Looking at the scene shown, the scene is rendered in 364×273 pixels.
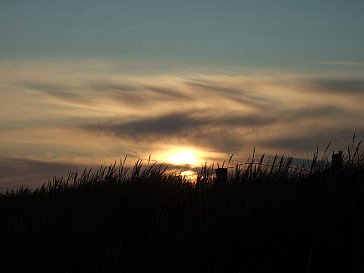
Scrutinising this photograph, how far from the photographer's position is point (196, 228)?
8789mm

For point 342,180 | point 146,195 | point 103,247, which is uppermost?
point 342,180

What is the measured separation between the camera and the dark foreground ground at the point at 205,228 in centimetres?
748

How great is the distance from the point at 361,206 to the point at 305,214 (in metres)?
0.92

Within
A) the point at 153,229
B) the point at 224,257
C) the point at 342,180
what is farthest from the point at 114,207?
the point at 342,180

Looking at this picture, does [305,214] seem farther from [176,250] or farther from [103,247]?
[103,247]

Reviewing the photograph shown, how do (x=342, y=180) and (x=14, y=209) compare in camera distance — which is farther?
(x=14, y=209)

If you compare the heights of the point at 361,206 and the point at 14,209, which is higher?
the point at 361,206

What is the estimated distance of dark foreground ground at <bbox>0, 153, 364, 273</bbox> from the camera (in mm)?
7484

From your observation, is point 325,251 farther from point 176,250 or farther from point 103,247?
point 103,247

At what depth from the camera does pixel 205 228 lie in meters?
8.64

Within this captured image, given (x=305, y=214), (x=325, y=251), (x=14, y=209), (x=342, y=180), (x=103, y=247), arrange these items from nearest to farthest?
(x=325, y=251), (x=305, y=214), (x=103, y=247), (x=342, y=180), (x=14, y=209)

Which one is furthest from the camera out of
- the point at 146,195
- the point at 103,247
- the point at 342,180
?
the point at 146,195

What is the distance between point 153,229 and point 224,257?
192cm

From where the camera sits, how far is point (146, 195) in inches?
440
